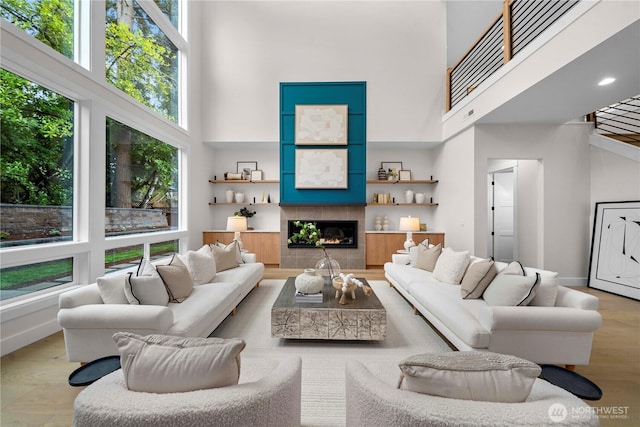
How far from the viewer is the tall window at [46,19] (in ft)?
8.37

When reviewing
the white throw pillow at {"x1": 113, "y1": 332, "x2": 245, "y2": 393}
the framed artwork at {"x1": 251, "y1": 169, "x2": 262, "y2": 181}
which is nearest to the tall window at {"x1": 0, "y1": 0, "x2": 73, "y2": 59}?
the white throw pillow at {"x1": 113, "y1": 332, "x2": 245, "y2": 393}

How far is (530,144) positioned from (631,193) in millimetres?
1497

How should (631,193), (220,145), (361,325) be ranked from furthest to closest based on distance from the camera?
(220,145), (631,193), (361,325)

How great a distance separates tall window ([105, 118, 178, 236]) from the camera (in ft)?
12.1

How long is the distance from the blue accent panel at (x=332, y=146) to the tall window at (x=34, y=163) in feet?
11.7

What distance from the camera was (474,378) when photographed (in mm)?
888

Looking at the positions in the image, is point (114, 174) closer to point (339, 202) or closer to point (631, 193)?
point (339, 202)

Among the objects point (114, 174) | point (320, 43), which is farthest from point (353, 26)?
point (114, 174)

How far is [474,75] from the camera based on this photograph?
5.23 metres

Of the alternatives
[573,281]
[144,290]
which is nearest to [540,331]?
[144,290]

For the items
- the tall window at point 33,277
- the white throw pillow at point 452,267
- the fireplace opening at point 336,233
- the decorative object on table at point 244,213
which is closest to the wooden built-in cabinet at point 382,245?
the fireplace opening at point 336,233

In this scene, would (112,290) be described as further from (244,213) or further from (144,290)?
(244,213)

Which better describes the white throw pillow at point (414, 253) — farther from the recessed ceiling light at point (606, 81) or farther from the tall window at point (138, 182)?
the tall window at point (138, 182)

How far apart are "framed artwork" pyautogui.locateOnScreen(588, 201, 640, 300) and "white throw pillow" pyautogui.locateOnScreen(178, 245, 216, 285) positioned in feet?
19.0
